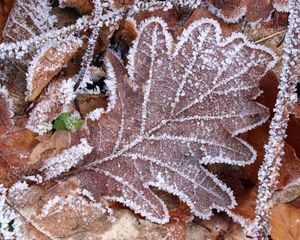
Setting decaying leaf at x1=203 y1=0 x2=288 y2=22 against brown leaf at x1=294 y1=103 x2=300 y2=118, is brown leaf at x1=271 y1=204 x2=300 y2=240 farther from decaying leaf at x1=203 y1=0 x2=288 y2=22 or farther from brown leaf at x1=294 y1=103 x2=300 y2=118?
decaying leaf at x1=203 y1=0 x2=288 y2=22

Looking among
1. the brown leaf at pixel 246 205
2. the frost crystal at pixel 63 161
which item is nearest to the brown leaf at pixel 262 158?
the brown leaf at pixel 246 205

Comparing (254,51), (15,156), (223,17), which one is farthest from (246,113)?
(15,156)

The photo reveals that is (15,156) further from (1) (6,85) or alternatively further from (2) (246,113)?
(2) (246,113)

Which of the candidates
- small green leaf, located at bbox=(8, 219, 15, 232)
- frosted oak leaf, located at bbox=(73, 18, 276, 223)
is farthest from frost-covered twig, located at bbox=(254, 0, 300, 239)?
small green leaf, located at bbox=(8, 219, 15, 232)

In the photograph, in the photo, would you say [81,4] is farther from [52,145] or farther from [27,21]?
[52,145]

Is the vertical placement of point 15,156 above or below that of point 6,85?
below

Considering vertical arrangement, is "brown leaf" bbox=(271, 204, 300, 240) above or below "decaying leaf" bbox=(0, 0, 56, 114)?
below

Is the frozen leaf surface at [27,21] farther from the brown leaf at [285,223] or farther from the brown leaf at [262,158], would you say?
the brown leaf at [285,223]
